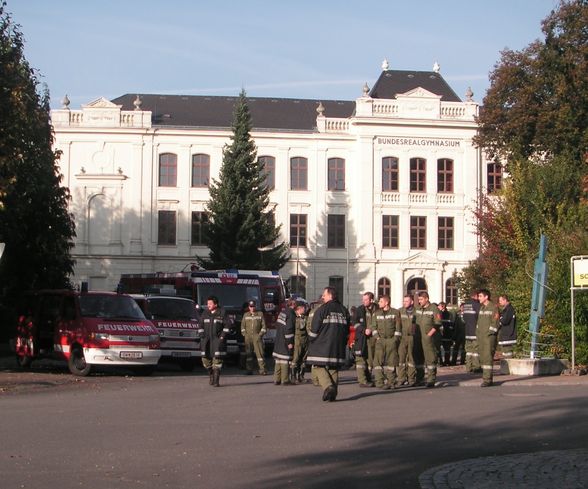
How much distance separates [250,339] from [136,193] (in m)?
41.4

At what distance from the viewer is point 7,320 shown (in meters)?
36.3

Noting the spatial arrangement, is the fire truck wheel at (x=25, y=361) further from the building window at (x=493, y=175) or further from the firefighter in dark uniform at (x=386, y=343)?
the building window at (x=493, y=175)

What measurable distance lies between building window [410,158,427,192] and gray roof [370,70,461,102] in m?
4.71

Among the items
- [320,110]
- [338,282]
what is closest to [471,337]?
[338,282]

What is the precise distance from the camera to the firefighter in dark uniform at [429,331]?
20531 mm

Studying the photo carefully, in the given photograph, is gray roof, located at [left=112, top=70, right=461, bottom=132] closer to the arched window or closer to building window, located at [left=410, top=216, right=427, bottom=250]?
building window, located at [left=410, top=216, right=427, bottom=250]

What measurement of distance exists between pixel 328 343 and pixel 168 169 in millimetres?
49964

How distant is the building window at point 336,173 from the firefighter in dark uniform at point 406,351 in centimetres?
4559

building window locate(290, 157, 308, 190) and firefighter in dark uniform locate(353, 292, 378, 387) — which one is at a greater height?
building window locate(290, 157, 308, 190)

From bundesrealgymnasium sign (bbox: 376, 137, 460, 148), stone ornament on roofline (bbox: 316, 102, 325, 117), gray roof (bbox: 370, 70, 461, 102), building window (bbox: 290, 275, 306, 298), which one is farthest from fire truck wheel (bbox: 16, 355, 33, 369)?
gray roof (bbox: 370, 70, 461, 102)

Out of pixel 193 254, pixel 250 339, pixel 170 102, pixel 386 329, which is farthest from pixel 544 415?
pixel 170 102

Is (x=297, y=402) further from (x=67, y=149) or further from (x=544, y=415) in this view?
(x=67, y=149)

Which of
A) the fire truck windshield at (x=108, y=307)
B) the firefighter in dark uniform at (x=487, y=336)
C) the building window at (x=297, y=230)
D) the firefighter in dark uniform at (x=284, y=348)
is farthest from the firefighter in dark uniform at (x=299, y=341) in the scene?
the building window at (x=297, y=230)

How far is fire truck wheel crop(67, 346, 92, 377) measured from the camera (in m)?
23.4
